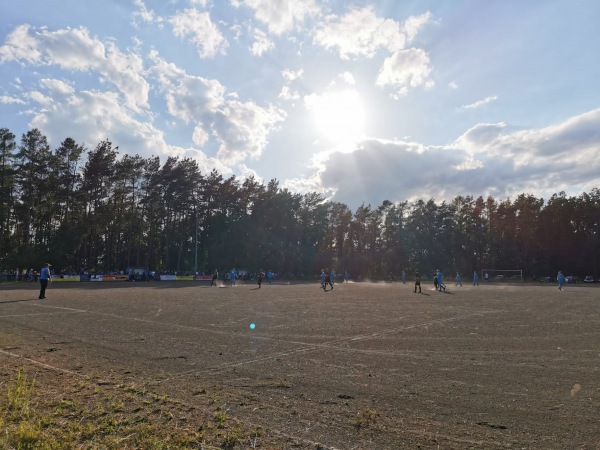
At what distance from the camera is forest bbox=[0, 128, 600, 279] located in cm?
6912

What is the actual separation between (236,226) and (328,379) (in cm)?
8346

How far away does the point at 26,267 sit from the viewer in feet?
206

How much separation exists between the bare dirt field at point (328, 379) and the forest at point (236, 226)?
61734 mm

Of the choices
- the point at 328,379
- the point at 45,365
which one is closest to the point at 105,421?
the point at 328,379

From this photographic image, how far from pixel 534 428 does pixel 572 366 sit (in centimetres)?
407

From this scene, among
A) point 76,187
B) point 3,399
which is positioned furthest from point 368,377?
point 76,187

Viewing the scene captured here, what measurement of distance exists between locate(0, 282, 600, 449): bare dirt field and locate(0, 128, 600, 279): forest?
61.7 meters

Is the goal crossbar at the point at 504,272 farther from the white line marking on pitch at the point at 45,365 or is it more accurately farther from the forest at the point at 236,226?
the white line marking on pitch at the point at 45,365

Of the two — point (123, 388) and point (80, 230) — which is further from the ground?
point (80, 230)

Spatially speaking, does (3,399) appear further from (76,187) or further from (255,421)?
(76,187)

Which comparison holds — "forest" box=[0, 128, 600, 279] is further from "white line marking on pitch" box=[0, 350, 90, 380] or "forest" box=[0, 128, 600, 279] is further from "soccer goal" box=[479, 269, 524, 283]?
"white line marking on pitch" box=[0, 350, 90, 380]

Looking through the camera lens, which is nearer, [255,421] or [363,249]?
[255,421]

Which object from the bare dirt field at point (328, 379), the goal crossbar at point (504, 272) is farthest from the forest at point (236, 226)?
the bare dirt field at point (328, 379)

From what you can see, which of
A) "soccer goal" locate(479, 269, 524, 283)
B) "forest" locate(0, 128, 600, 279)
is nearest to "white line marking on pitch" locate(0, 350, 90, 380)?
"forest" locate(0, 128, 600, 279)
